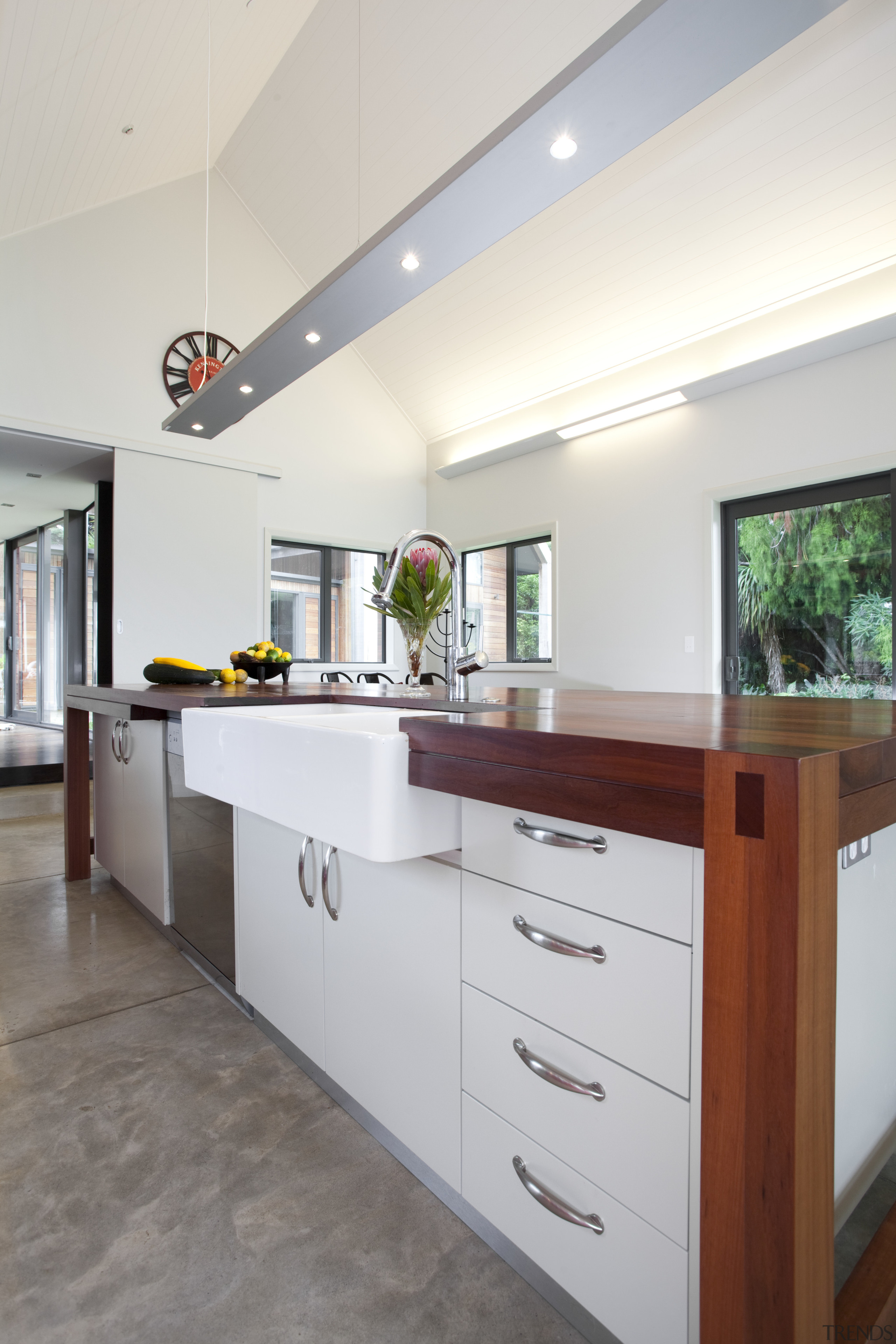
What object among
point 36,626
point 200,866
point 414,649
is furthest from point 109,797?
point 36,626

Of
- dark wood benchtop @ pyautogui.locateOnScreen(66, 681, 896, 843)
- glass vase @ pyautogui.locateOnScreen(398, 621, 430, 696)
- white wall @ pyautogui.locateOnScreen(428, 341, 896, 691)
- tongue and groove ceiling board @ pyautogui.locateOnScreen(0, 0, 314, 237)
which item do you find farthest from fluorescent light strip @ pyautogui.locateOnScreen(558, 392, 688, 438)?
dark wood benchtop @ pyautogui.locateOnScreen(66, 681, 896, 843)

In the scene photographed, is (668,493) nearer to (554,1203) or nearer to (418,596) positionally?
(418,596)

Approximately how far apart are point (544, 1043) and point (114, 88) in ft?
17.4

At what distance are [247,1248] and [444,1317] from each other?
1.13ft

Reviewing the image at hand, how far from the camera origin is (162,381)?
217 inches

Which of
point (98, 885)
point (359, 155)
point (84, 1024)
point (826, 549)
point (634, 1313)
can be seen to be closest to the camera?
point (634, 1313)

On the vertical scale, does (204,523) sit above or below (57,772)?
above

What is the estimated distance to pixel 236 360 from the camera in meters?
2.58

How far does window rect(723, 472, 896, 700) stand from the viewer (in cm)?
404

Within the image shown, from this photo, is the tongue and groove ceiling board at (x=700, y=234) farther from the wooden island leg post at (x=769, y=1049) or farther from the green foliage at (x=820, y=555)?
the wooden island leg post at (x=769, y=1049)

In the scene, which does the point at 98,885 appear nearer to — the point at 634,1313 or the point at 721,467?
the point at 634,1313

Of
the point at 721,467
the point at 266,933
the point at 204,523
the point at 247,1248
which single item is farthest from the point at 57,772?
the point at 721,467

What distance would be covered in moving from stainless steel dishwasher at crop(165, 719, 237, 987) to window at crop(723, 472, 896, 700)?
3.55 metres

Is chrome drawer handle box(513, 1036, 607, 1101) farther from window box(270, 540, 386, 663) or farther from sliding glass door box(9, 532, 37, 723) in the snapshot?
sliding glass door box(9, 532, 37, 723)
